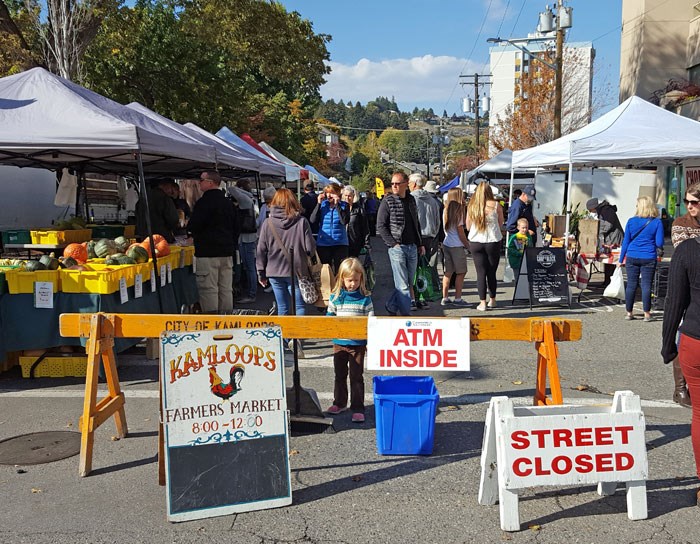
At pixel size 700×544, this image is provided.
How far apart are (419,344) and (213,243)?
5.00 m

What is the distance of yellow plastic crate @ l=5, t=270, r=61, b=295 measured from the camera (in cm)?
643

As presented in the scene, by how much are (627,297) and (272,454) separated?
6935mm

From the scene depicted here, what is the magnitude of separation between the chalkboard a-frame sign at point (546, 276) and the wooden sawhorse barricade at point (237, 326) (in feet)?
19.6

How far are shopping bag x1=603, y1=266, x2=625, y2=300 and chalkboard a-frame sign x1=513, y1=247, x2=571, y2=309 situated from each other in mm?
1109

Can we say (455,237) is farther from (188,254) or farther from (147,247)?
(147,247)

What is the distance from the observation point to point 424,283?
408 inches

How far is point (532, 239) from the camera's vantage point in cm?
1191

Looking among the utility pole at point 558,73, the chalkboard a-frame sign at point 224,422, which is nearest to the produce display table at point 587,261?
the chalkboard a-frame sign at point 224,422

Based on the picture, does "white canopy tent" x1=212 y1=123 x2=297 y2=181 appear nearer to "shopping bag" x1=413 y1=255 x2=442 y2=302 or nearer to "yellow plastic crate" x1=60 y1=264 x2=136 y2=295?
"shopping bag" x1=413 y1=255 x2=442 y2=302

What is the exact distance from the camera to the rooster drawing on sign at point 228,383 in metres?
3.90

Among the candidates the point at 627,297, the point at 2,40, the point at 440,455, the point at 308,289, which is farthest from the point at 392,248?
the point at 2,40

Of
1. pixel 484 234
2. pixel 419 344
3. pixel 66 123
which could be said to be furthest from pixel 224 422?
pixel 484 234

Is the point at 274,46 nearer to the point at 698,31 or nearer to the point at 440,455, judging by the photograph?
the point at 698,31

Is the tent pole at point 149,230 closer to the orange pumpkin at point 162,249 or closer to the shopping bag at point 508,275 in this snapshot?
the orange pumpkin at point 162,249
